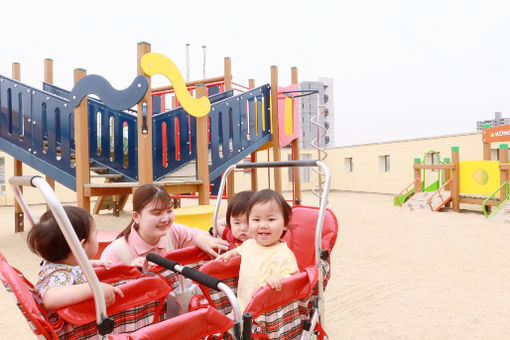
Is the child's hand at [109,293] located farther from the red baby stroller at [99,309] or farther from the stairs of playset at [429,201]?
the stairs of playset at [429,201]

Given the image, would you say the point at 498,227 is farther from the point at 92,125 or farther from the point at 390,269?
the point at 92,125

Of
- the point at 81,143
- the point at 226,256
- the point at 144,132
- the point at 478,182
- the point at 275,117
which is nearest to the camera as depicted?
the point at 226,256

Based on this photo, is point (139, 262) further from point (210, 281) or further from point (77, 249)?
point (77, 249)

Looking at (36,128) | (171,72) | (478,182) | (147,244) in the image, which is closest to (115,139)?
(36,128)

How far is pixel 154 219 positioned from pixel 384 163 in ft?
57.1

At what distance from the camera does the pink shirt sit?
190cm

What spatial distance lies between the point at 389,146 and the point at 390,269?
45.7ft

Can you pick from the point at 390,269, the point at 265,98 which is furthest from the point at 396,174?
the point at 390,269

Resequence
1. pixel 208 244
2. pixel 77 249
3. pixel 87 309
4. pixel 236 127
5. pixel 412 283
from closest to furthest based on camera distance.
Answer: pixel 77 249 → pixel 87 309 → pixel 208 244 → pixel 412 283 → pixel 236 127

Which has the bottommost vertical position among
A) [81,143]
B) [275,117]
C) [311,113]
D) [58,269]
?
[58,269]

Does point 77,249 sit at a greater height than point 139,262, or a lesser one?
greater

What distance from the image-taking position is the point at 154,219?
1887mm

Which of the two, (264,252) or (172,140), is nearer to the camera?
(264,252)

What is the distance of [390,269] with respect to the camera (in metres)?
4.25
